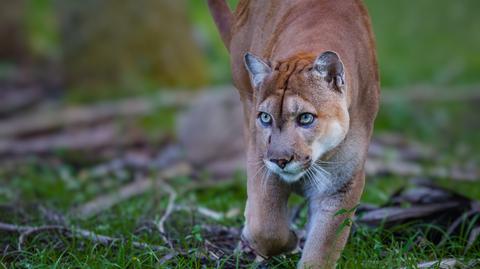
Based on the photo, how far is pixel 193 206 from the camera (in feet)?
22.2

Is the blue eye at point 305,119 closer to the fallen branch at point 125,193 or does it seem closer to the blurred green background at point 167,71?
the fallen branch at point 125,193

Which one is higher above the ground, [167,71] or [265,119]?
[265,119]

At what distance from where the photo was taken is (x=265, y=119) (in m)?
4.81

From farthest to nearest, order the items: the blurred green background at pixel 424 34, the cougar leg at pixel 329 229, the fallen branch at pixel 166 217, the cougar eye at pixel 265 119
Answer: the blurred green background at pixel 424 34
the fallen branch at pixel 166 217
the cougar leg at pixel 329 229
the cougar eye at pixel 265 119

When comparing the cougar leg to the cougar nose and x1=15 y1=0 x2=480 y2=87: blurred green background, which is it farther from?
x1=15 y1=0 x2=480 y2=87: blurred green background

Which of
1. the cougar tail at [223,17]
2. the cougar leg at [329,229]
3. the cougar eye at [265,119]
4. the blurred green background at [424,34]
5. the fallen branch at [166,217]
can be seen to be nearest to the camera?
the cougar eye at [265,119]

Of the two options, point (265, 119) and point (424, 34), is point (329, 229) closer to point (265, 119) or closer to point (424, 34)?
point (265, 119)

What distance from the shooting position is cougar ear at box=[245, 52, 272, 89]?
4.85 meters

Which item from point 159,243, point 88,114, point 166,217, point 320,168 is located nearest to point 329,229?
point 320,168

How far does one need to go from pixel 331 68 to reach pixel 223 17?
1.59 metres

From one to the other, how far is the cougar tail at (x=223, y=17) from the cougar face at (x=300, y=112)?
4.22 ft

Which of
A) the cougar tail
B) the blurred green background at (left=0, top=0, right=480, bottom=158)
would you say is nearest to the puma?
the cougar tail

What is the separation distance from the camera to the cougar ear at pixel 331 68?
15.4 ft

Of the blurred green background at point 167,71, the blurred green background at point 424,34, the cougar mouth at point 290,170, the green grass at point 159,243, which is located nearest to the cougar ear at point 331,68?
the cougar mouth at point 290,170
